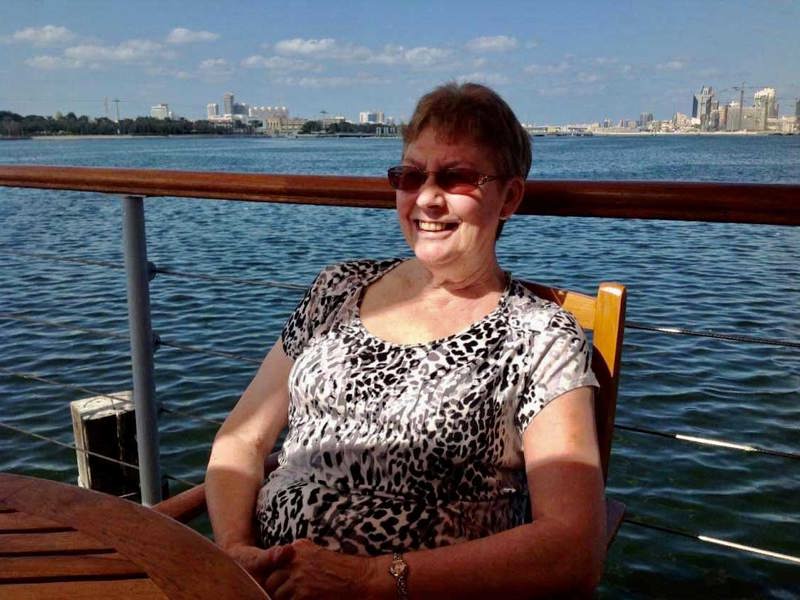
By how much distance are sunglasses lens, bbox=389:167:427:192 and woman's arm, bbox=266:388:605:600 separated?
60cm

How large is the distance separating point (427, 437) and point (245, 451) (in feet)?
1.43

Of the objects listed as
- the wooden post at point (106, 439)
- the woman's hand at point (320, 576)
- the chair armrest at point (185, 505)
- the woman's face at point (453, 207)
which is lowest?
the wooden post at point (106, 439)

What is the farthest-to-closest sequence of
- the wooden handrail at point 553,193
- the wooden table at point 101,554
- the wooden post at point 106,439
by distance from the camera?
the wooden post at point 106,439 → the wooden handrail at point 553,193 → the wooden table at point 101,554

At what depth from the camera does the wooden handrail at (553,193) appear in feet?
4.50

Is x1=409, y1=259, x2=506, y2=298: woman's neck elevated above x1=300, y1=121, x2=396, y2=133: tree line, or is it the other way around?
x1=300, y1=121, x2=396, y2=133: tree line

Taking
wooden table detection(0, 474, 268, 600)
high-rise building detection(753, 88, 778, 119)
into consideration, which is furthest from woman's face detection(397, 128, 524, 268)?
high-rise building detection(753, 88, 778, 119)

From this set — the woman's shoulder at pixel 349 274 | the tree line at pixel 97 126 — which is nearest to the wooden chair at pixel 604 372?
the woman's shoulder at pixel 349 274

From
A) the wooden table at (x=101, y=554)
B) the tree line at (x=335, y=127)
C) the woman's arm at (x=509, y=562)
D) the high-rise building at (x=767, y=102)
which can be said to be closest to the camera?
the wooden table at (x=101, y=554)

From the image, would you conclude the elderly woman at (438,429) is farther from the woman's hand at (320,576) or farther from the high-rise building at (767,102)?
the high-rise building at (767,102)

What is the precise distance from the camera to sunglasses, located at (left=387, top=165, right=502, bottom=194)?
4.82ft

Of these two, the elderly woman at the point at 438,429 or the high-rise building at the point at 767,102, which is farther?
the high-rise building at the point at 767,102

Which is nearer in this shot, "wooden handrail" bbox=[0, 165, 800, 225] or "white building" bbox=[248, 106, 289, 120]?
"wooden handrail" bbox=[0, 165, 800, 225]

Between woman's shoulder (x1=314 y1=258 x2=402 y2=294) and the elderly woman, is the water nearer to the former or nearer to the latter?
the elderly woman

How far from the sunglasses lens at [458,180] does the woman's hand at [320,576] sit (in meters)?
0.69
